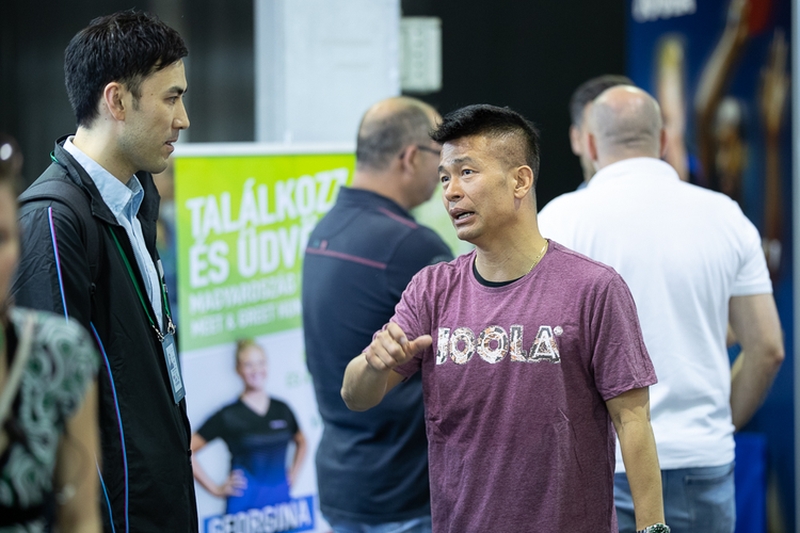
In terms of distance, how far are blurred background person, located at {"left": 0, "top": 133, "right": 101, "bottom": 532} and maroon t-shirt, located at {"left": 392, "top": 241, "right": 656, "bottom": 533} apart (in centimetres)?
84

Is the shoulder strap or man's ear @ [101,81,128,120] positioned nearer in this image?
the shoulder strap

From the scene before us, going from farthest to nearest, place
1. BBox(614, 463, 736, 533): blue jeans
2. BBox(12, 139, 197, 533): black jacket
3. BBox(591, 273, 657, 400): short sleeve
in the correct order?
1. BBox(614, 463, 736, 533): blue jeans
2. BBox(591, 273, 657, 400): short sleeve
3. BBox(12, 139, 197, 533): black jacket

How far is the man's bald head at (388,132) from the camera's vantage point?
2920 mm

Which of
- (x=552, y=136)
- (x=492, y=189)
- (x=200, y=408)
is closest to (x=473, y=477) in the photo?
(x=492, y=189)

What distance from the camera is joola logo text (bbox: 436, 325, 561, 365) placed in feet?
6.31

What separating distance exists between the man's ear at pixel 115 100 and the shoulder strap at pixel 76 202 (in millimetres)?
192

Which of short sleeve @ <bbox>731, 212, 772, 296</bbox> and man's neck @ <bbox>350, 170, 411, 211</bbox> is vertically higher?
man's neck @ <bbox>350, 170, 411, 211</bbox>

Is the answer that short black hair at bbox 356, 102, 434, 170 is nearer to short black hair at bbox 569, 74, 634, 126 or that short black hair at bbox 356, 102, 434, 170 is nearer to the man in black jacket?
the man in black jacket

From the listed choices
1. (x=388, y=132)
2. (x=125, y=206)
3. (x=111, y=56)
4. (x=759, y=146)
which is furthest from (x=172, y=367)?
(x=759, y=146)

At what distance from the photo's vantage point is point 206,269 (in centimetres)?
356

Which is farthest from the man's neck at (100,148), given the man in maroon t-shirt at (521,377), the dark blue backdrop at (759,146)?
the dark blue backdrop at (759,146)

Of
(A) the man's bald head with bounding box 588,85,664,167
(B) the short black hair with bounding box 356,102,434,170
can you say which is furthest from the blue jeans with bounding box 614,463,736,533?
(B) the short black hair with bounding box 356,102,434,170

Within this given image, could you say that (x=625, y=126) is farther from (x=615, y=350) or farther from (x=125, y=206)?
(x=125, y=206)

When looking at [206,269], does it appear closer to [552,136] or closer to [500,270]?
[500,270]
